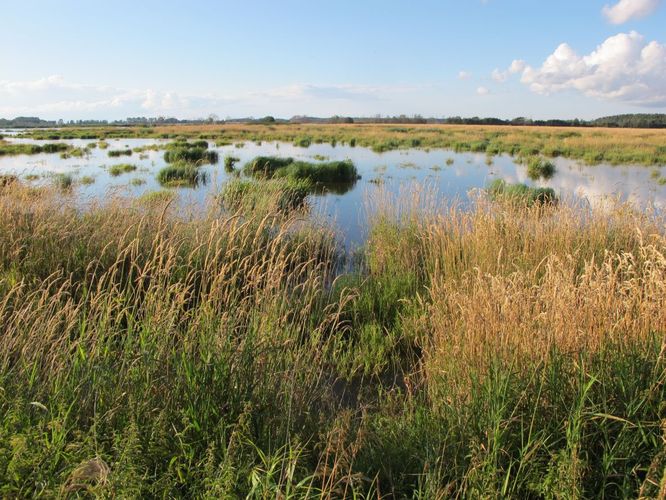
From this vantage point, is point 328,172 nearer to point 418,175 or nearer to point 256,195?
point 418,175

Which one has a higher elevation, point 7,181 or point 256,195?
point 7,181

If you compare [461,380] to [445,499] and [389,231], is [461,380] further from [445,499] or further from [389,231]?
[389,231]

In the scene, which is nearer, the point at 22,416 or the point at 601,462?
the point at 22,416

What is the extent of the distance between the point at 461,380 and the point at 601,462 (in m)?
0.88

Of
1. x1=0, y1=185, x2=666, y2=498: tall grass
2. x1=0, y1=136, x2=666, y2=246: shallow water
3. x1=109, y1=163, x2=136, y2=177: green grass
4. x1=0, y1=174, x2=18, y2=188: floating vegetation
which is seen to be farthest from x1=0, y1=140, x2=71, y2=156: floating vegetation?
x1=0, y1=185, x2=666, y2=498: tall grass

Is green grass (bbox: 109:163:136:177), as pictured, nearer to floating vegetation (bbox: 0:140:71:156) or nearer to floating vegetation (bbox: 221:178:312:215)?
floating vegetation (bbox: 221:178:312:215)

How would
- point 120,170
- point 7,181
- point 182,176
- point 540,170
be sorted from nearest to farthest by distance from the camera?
point 7,181 → point 182,176 → point 120,170 → point 540,170

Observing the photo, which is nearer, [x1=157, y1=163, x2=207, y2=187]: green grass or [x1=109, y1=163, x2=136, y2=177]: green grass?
[x1=157, y1=163, x2=207, y2=187]: green grass

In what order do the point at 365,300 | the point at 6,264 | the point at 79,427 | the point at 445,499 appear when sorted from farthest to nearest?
the point at 365,300, the point at 6,264, the point at 79,427, the point at 445,499

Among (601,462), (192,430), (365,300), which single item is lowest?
(365,300)

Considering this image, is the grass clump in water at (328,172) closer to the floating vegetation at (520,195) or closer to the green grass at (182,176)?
the green grass at (182,176)

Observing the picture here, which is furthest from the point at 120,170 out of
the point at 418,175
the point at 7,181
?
the point at 7,181

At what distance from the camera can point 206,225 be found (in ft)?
20.1

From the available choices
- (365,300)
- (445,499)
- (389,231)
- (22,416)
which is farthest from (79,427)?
(389,231)
